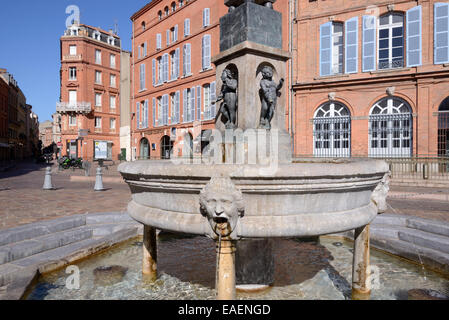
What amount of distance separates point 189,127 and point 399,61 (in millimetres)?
15463

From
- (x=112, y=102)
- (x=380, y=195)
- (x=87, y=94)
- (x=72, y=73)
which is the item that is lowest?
(x=380, y=195)

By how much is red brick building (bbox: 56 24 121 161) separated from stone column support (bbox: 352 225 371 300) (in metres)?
36.1

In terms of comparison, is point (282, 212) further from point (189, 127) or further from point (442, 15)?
point (189, 127)

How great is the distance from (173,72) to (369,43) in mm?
16176

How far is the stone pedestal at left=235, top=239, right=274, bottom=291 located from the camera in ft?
9.29

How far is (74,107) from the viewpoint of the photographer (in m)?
36.0

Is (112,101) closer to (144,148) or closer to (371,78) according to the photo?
(144,148)

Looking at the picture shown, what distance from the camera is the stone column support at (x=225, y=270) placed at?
78.2 inches

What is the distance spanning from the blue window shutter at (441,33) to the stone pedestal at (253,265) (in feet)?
57.5

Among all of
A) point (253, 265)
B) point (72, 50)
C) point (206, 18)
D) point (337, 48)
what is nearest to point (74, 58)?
point (72, 50)

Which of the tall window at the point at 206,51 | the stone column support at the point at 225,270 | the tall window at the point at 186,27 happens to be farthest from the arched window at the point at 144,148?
the stone column support at the point at 225,270

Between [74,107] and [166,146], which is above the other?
[74,107]

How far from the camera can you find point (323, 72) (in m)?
17.6

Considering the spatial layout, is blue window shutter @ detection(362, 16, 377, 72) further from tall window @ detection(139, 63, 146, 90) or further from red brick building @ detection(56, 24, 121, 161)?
red brick building @ detection(56, 24, 121, 161)
